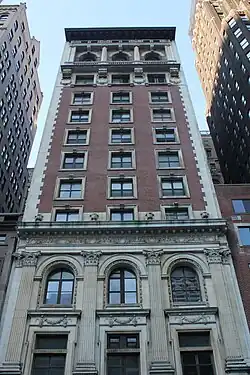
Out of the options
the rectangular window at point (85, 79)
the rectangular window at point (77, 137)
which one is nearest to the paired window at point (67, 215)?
the rectangular window at point (77, 137)

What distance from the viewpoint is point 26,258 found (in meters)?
35.8

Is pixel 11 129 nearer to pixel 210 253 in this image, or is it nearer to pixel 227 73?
pixel 227 73

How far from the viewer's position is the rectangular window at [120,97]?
55.9 m

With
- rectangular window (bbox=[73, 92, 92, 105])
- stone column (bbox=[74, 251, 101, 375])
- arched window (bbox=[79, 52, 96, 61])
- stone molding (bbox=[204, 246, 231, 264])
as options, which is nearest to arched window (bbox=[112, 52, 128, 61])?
arched window (bbox=[79, 52, 96, 61])

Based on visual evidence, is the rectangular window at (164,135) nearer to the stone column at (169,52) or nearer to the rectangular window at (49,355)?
the stone column at (169,52)

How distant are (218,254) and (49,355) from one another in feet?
45.5

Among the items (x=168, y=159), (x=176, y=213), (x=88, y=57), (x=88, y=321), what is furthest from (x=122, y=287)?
(x=88, y=57)

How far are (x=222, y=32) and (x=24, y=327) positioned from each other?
2343 inches

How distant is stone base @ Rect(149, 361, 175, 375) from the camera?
2839 cm

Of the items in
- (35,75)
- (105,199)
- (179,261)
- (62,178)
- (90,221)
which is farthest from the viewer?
(35,75)

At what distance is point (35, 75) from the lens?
98938 millimetres

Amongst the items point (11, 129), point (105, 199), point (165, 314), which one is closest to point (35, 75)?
point (11, 129)

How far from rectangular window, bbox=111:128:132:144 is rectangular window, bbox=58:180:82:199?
7629mm

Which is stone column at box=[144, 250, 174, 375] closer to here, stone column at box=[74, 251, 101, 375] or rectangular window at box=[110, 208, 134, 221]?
stone column at box=[74, 251, 101, 375]
